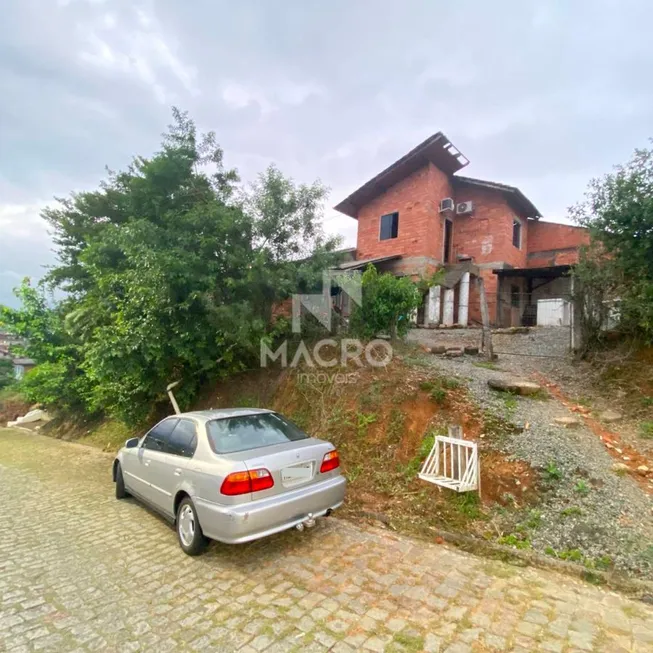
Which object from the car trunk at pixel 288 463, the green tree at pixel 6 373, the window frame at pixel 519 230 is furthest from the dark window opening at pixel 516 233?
the green tree at pixel 6 373

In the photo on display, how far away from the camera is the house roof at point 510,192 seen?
15.5 m

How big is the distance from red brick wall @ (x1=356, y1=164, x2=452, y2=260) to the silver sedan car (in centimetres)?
1250

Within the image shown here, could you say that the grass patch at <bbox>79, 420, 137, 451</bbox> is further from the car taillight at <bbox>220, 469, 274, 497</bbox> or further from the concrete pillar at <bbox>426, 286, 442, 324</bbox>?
the concrete pillar at <bbox>426, 286, 442, 324</bbox>

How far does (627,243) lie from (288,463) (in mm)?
6939

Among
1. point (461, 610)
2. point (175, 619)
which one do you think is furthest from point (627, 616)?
point (175, 619)

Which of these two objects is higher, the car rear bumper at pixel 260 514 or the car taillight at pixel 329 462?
the car taillight at pixel 329 462

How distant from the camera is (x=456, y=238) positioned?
1680 centimetres

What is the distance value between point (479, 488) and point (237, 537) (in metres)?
2.64

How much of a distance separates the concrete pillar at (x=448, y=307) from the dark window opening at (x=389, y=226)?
133 inches

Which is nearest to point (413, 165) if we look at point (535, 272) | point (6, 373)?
point (535, 272)

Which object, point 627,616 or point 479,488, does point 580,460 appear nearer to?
point 479,488

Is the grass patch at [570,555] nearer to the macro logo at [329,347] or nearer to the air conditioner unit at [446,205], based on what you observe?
the macro logo at [329,347]

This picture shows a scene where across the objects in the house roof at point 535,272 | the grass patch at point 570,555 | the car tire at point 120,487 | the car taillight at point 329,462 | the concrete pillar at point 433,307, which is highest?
the house roof at point 535,272

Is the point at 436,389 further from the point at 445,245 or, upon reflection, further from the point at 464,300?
the point at 445,245
